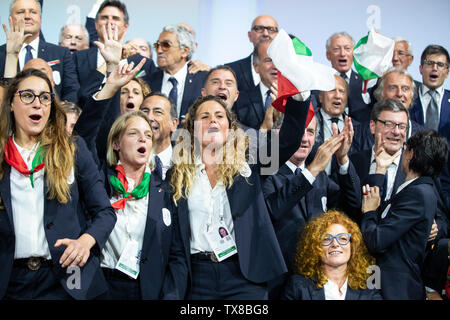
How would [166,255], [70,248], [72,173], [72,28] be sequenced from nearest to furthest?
[70,248], [72,173], [166,255], [72,28]

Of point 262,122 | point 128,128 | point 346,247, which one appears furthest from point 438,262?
point 128,128

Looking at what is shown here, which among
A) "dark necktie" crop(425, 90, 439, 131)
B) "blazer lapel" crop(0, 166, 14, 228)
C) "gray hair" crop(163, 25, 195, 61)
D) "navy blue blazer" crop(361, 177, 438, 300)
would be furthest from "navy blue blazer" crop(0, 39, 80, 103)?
"dark necktie" crop(425, 90, 439, 131)

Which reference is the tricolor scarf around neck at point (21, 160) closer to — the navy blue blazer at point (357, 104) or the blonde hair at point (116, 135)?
the blonde hair at point (116, 135)

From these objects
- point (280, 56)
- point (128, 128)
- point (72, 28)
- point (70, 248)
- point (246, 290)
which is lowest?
Result: point (246, 290)

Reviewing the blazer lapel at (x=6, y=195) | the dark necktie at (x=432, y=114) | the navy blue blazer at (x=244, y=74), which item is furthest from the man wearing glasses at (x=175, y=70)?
the blazer lapel at (x=6, y=195)

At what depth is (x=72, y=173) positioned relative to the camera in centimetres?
294

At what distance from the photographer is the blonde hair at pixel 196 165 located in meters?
3.20

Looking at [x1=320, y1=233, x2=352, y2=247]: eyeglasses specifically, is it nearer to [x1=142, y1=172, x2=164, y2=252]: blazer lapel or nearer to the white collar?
[x1=142, y1=172, x2=164, y2=252]: blazer lapel

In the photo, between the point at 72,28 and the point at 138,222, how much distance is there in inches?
123

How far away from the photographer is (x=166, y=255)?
125 inches

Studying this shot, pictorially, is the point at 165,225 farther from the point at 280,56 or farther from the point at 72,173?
the point at 280,56

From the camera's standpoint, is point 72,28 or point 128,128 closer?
point 128,128

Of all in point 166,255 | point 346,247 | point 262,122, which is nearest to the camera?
point 166,255

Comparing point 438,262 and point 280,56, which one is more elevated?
point 280,56
